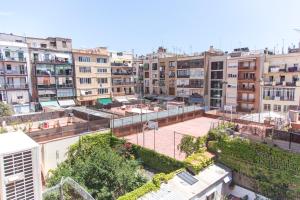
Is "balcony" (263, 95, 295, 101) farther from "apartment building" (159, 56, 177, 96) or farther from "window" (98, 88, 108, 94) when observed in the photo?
"window" (98, 88, 108, 94)

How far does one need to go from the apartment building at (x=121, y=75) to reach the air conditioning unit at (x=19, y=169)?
5678 centimetres

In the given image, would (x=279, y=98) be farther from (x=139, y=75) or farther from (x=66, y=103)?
(x=139, y=75)

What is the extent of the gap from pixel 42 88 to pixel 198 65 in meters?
36.6

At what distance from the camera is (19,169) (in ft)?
19.8

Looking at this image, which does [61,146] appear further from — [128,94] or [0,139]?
[128,94]

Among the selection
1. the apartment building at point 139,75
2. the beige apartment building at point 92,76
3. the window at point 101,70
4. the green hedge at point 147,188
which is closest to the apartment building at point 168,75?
the apartment building at point 139,75

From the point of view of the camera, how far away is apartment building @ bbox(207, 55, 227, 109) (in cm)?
5362

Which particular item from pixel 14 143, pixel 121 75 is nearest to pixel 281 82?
pixel 121 75

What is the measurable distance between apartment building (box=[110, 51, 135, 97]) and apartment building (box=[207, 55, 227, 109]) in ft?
75.6

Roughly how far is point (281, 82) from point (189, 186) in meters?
38.0

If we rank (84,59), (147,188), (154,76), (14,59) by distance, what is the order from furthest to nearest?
(154,76)
(84,59)
(14,59)
(147,188)

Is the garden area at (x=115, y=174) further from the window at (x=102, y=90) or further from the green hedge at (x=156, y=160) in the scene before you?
the window at (x=102, y=90)

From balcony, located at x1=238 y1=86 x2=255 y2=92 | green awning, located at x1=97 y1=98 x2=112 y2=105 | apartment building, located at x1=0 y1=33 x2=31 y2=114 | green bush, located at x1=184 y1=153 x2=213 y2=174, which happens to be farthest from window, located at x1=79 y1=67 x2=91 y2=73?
green bush, located at x1=184 y1=153 x2=213 y2=174

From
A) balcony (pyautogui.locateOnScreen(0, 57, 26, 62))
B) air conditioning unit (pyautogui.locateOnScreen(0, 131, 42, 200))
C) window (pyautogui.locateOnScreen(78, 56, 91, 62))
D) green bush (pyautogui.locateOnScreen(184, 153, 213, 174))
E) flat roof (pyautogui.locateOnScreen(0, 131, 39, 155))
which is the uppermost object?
window (pyautogui.locateOnScreen(78, 56, 91, 62))
